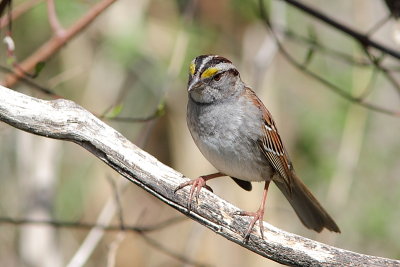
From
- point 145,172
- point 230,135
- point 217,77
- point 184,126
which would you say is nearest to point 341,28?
point 217,77

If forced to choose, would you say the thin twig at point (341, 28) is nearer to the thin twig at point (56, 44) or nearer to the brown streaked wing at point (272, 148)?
the brown streaked wing at point (272, 148)

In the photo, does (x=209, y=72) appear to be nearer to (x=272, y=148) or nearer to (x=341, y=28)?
(x=272, y=148)

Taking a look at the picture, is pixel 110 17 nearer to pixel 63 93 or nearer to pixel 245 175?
pixel 63 93

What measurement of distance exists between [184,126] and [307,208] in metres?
1.88

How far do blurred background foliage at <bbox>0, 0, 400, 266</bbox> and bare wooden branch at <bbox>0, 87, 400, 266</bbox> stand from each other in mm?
1742

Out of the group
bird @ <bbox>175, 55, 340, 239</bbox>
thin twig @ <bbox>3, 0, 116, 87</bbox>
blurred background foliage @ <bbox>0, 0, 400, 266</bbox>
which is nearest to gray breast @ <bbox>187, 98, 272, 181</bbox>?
bird @ <bbox>175, 55, 340, 239</bbox>

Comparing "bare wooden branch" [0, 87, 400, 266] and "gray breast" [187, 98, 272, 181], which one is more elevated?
"gray breast" [187, 98, 272, 181]

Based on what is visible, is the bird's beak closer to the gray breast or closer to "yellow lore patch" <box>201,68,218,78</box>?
"yellow lore patch" <box>201,68,218,78</box>

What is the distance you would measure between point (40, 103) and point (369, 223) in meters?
2.97

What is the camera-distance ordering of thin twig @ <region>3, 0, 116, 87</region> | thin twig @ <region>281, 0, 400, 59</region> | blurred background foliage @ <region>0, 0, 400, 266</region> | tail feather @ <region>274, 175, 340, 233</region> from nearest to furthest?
thin twig @ <region>3, 0, 116, 87</region> < thin twig @ <region>281, 0, 400, 59</region> < tail feather @ <region>274, 175, 340, 233</region> < blurred background foliage @ <region>0, 0, 400, 266</region>

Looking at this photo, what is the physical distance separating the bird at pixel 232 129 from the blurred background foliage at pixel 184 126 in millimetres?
911

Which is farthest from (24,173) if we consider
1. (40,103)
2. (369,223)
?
(369,223)

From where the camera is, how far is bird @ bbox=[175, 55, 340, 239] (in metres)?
3.54

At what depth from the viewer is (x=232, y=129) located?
359 cm
